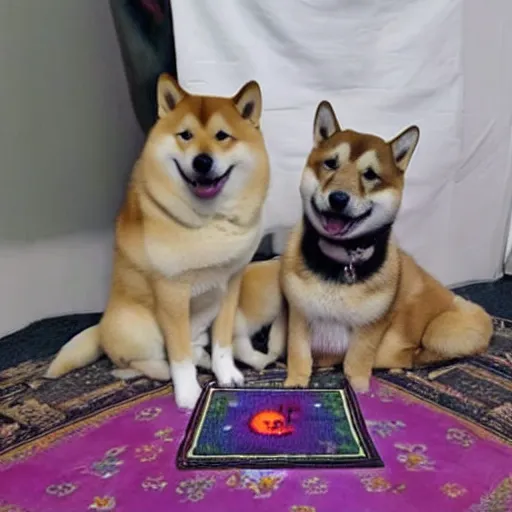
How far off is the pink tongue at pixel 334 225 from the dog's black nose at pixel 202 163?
225 millimetres

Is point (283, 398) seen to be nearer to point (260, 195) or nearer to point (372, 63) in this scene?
point (260, 195)

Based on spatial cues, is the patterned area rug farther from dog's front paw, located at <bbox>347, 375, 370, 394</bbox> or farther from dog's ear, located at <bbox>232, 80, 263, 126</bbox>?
dog's ear, located at <bbox>232, 80, 263, 126</bbox>

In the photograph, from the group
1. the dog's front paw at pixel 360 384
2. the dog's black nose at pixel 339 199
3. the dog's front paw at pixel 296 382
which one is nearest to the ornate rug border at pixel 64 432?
the dog's front paw at pixel 296 382

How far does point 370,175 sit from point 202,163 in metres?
0.29

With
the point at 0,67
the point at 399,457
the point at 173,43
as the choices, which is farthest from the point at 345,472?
the point at 0,67

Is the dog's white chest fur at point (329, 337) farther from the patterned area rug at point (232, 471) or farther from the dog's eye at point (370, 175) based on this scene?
the dog's eye at point (370, 175)

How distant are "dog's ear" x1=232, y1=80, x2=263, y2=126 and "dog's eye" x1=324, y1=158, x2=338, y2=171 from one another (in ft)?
0.48

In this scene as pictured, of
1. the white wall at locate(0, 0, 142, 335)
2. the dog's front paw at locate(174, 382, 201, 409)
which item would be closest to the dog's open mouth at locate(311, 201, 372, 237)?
the dog's front paw at locate(174, 382, 201, 409)

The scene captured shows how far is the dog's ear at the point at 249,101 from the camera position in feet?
4.09

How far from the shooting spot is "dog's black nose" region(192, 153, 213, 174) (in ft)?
3.87

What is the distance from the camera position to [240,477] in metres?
1.07

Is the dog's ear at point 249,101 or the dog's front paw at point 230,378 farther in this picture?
the dog's front paw at point 230,378

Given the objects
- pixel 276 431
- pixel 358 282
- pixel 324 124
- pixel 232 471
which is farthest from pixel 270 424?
pixel 324 124

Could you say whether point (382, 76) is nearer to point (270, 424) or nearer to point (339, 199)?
point (339, 199)
